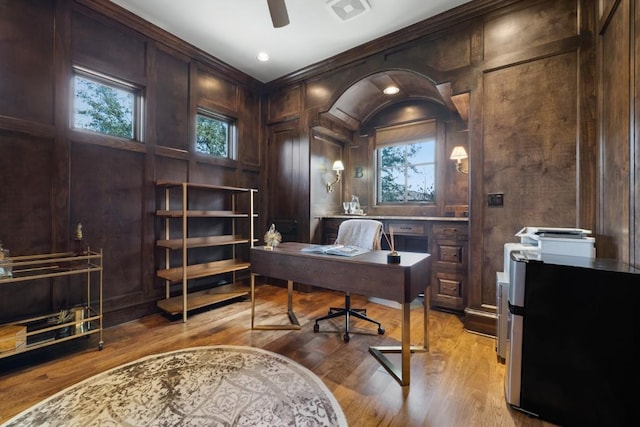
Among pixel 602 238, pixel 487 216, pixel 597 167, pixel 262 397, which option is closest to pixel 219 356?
pixel 262 397

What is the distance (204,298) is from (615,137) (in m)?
3.89

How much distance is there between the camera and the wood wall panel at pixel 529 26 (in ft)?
7.40

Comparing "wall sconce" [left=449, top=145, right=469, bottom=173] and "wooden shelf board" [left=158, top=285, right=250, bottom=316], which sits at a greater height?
"wall sconce" [left=449, top=145, right=469, bottom=173]

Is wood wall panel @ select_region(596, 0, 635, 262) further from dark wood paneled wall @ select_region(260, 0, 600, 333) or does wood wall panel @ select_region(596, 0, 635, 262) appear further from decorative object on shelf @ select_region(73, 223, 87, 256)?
decorative object on shelf @ select_region(73, 223, 87, 256)

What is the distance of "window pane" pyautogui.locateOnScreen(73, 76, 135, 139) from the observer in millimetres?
2604

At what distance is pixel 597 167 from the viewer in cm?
210

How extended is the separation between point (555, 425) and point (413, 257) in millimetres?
1133

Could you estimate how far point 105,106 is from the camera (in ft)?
9.11

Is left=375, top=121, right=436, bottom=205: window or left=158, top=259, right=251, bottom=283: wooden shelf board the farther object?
left=375, top=121, right=436, bottom=205: window

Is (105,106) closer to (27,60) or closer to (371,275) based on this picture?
(27,60)

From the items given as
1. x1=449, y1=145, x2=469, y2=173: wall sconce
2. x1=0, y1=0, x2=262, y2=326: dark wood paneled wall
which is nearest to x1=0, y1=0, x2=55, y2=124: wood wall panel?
x1=0, y1=0, x2=262, y2=326: dark wood paneled wall

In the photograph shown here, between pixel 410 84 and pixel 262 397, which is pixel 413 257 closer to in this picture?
pixel 262 397

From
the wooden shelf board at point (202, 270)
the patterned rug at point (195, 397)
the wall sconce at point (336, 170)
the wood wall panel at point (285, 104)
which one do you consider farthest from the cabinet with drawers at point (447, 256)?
the wood wall panel at point (285, 104)

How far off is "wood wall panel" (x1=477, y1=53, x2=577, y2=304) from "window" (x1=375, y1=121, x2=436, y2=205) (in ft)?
4.34
